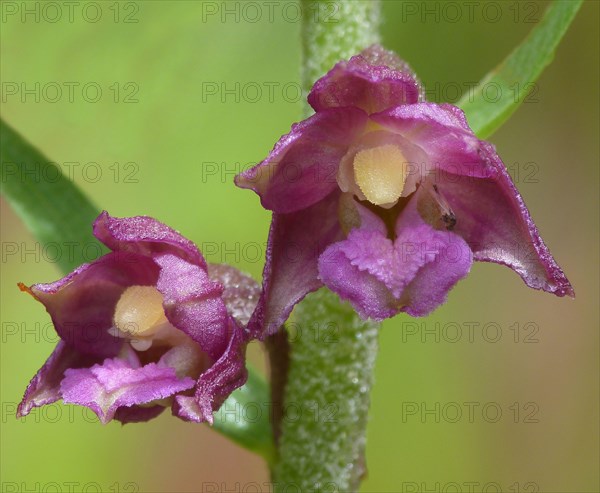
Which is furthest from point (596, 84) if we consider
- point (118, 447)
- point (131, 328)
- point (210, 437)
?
point (131, 328)

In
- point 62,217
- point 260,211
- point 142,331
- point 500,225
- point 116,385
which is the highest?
point 260,211

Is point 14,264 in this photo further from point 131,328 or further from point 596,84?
point 596,84

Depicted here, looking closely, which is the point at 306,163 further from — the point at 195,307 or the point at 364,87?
the point at 195,307

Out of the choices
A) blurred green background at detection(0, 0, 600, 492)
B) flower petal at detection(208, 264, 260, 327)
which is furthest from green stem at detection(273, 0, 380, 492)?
blurred green background at detection(0, 0, 600, 492)

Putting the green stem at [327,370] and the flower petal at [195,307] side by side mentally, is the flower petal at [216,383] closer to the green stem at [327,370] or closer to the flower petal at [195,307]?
the flower petal at [195,307]

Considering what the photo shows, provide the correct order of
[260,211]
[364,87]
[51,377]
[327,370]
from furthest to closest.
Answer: [260,211] < [327,370] < [51,377] < [364,87]

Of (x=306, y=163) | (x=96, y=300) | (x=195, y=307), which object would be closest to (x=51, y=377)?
(x=96, y=300)

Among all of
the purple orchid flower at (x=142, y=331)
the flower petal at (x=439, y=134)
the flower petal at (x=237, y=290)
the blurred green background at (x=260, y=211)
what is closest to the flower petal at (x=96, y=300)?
the purple orchid flower at (x=142, y=331)
